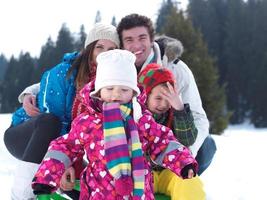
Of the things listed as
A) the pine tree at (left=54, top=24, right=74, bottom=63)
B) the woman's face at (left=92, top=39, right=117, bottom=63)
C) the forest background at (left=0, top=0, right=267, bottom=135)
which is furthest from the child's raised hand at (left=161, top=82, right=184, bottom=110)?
the pine tree at (left=54, top=24, right=74, bottom=63)

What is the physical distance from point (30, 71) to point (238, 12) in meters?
15.4

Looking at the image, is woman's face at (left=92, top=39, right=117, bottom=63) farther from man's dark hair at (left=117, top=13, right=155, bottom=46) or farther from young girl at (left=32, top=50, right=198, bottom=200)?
young girl at (left=32, top=50, right=198, bottom=200)

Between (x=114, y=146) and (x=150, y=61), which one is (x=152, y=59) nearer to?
(x=150, y=61)

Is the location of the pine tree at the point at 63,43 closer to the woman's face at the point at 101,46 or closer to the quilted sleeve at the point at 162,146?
the woman's face at the point at 101,46

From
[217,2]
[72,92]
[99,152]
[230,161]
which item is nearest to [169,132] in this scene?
[99,152]

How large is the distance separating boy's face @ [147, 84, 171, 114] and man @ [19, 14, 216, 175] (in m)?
0.42

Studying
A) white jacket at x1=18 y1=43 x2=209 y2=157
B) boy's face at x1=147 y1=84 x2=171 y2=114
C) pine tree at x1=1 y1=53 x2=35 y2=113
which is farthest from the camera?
pine tree at x1=1 y1=53 x2=35 y2=113

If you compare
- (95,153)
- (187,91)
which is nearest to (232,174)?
(187,91)

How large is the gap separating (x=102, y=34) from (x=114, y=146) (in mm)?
982

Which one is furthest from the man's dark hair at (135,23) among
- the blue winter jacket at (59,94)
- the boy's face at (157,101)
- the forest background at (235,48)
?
the forest background at (235,48)

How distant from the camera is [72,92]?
276 cm

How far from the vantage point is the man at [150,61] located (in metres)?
2.82

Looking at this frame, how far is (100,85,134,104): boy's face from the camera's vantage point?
6.78 feet

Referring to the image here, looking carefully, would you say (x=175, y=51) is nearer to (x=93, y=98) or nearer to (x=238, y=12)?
(x=93, y=98)
